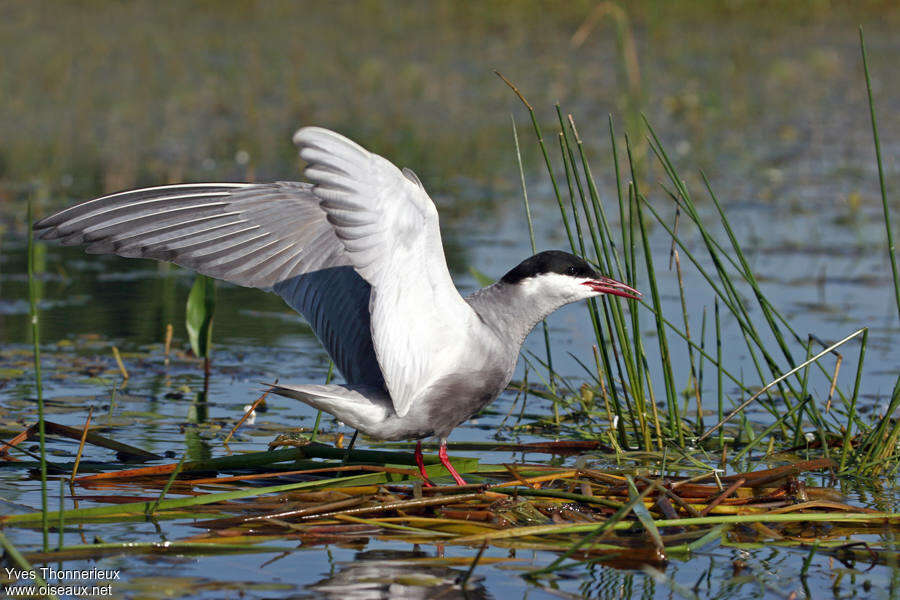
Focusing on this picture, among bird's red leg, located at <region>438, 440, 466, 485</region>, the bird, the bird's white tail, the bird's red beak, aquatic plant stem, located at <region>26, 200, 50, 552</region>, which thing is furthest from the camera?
the bird's red beak


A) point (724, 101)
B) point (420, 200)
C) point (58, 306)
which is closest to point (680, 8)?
point (724, 101)

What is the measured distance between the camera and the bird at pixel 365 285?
390cm

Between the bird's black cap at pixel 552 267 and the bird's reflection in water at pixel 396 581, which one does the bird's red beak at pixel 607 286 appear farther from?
the bird's reflection in water at pixel 396 581

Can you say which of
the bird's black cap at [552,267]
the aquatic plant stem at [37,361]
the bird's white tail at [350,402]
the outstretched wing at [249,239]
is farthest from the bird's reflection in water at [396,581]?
the bird's black cap at [552,267]

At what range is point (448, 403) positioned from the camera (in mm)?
4277

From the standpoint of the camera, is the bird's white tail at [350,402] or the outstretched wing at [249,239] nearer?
the bird's white tail at [350,402]

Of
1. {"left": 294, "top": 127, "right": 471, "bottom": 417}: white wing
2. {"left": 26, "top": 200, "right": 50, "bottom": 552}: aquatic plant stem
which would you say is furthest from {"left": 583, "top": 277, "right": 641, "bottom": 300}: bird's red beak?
{"left": 26, "top": 200, "right": 50, "bottom": 552}: aquatic plant stem

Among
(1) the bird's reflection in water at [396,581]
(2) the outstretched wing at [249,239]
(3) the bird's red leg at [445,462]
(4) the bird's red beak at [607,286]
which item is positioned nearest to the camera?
(1) the bird's reflection in water at [396,581]

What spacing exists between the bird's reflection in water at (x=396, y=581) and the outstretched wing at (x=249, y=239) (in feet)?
2.83

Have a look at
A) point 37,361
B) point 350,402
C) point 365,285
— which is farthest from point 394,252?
point 37,361

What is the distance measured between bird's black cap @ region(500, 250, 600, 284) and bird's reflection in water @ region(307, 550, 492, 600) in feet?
3.73

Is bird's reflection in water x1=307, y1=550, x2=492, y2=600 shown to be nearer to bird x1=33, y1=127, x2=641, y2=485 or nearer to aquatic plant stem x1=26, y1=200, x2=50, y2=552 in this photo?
bird x1=33, y1=127, x2=641, y2=485

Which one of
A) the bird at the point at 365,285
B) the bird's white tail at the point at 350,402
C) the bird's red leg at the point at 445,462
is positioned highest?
the bird at the point at 365,285

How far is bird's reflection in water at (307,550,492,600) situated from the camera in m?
3.52
